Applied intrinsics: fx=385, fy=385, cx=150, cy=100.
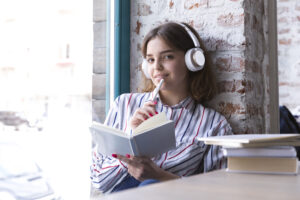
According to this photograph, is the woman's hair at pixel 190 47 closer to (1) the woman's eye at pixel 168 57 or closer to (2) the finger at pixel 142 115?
(1) the woman's eye at pixel 168 57

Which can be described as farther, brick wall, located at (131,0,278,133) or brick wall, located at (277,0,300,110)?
brick wall, located at (277,0,300,110)

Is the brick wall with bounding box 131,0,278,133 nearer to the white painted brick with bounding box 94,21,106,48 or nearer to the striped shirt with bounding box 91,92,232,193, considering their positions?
the striped shirt with bounding box 91,92,232,193

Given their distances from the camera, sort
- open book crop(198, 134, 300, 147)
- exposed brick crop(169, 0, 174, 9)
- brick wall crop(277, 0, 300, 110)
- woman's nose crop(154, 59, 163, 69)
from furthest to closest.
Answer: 1. brick wall crop(277, 0, 300, 110)
2. exposed brick crop(169, 0, 174, 9)
3. woman's nose crop(154, 59, 163, 69)
4. open book crop(198, 134, 300, 147)

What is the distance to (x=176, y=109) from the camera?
5.53 ft

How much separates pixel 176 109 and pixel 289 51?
6.47 ft

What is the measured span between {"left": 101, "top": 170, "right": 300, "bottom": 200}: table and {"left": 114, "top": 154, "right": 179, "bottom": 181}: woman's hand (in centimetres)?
42

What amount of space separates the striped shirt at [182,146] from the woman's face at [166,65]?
0.32ft

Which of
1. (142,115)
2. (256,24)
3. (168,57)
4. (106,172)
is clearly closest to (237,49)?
(256,24)

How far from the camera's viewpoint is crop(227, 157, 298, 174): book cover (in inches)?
41.4

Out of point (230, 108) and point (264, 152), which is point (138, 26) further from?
point (264, 152)

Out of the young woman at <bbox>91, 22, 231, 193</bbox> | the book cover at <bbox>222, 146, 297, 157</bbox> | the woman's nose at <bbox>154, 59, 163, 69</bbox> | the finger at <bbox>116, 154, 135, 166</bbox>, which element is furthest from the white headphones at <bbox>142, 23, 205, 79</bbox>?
the book cover at <bbox>222, 146, 297, 157</bbox>

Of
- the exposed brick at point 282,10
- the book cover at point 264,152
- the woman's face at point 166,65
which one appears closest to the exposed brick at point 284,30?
the exposed brick at point 282,10

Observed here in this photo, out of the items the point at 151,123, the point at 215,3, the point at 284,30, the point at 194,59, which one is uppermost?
the point at 284,30

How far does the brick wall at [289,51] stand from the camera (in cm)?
323
